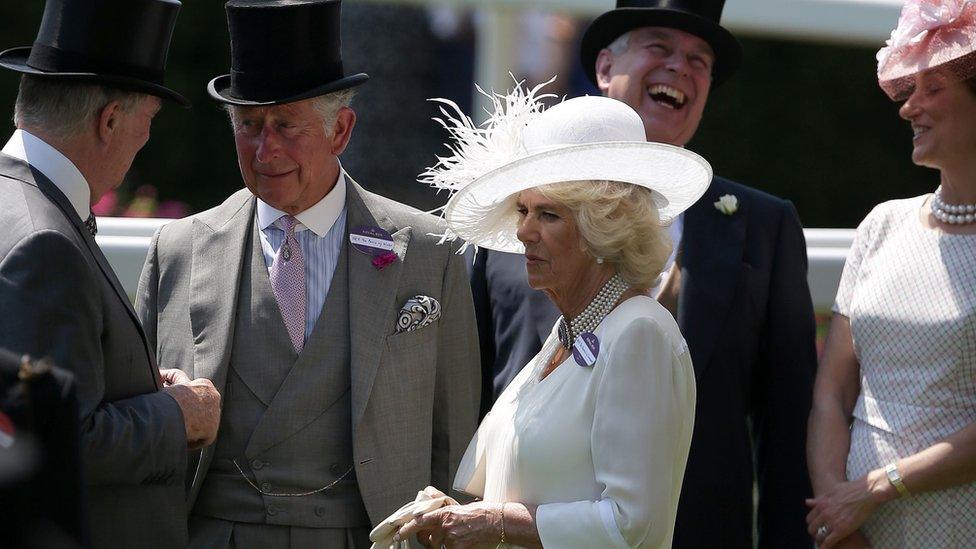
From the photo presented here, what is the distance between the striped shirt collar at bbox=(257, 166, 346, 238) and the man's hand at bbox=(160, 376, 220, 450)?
63 cm

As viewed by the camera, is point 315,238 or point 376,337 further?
point 315,238

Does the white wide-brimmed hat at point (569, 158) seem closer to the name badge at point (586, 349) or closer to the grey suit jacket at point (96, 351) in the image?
the name badge at point (586, 349)

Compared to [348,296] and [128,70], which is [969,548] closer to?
[348,296]

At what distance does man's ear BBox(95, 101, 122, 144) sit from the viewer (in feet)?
11.1

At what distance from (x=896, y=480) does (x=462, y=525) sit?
50.6 inches

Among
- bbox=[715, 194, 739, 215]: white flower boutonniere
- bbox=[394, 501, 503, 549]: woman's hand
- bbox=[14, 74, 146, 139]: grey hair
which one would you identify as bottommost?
bbox=[394, 501, 503, 549]: woman's hand

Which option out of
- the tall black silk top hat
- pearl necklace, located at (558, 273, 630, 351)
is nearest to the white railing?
the tall black silk top hat

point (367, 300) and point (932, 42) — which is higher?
point (932, 42)

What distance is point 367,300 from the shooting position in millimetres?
3871

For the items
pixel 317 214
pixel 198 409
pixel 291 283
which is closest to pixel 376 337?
pixel 291 283

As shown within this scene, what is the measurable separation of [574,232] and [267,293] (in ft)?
3.42

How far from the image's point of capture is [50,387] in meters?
2.21

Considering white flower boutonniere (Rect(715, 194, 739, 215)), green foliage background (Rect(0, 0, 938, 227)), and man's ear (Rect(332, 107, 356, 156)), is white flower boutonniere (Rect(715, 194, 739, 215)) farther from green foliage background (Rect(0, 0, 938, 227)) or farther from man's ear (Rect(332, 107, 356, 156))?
green foliage background (Rect(0, 0, 938, 227))

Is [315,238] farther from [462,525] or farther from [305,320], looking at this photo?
[462,525]
